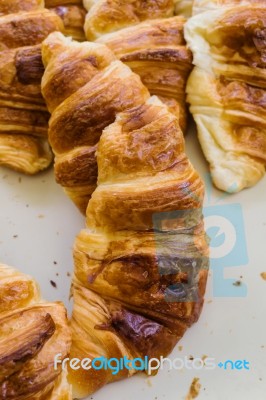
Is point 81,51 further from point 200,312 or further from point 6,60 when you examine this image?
point 200,312

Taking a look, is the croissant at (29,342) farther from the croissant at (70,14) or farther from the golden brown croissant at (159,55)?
the croissant at (70,14)

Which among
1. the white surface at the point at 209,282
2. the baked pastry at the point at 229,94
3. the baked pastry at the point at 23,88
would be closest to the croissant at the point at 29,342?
the white surface at the point at 209,282

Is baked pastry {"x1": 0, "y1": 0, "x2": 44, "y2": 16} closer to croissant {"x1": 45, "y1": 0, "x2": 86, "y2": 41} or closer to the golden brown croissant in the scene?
croissant {"x1": 45, "y1": 0, "x2": 86, "y2": 41}

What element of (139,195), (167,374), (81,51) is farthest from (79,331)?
(81,51)

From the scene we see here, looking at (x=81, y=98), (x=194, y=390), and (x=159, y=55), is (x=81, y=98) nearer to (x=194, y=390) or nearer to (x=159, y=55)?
(x=159, y=55)

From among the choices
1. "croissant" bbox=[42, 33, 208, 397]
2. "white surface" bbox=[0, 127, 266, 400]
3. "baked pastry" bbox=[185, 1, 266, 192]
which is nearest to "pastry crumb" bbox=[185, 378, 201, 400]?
"white surface" bbox=[0, 127, 266, 400]

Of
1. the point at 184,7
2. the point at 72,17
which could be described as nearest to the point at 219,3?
the point at 184,7

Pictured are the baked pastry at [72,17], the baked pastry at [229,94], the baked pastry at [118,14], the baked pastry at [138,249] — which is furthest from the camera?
the baked pastry at [72,17]
